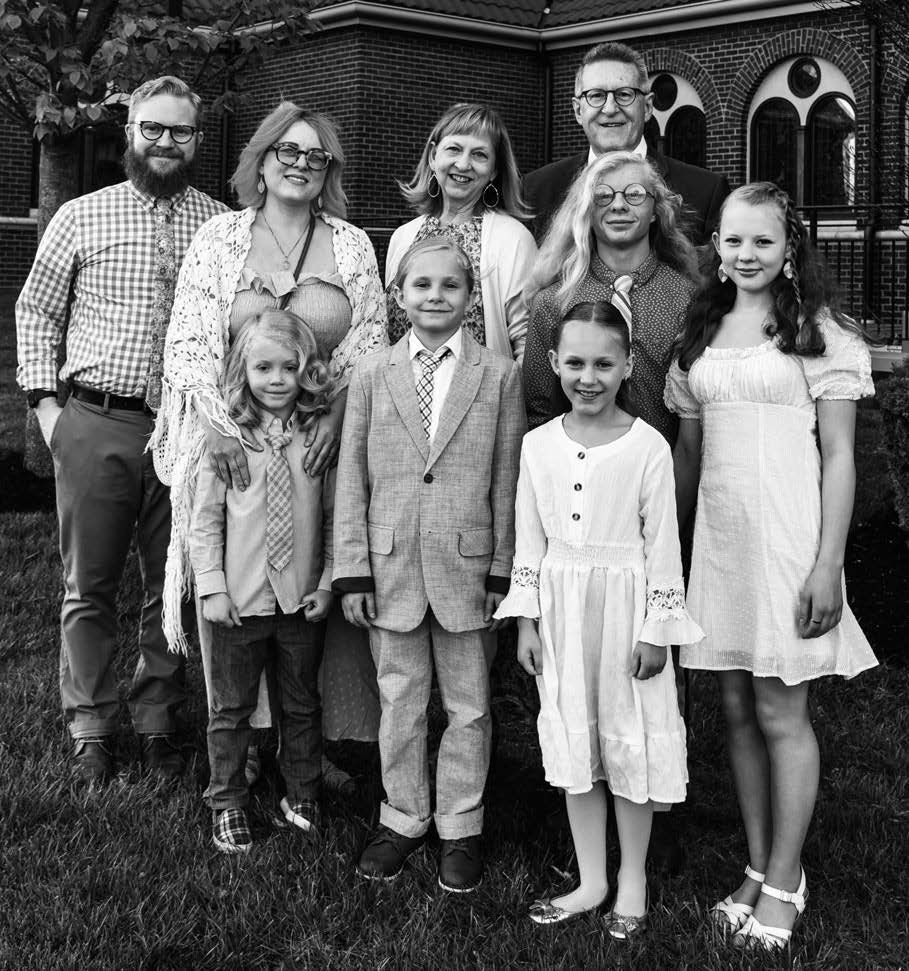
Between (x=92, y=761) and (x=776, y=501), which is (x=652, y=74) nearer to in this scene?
(x=92, y=761)

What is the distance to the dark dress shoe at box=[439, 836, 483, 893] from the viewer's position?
3484mm

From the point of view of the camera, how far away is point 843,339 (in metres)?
3.17

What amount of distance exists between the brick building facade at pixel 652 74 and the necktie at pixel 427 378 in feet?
39.0

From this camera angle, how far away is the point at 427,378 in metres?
3.58

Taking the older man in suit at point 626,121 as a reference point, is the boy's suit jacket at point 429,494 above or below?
below

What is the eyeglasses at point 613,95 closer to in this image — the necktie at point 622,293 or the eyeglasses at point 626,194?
the eyeglasses at point 626,194

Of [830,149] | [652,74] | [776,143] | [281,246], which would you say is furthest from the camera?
[652,74]

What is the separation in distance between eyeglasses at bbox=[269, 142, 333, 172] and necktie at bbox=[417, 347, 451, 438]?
75 centimetres

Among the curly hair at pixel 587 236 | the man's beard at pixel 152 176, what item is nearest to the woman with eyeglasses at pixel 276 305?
the man's beard at pixel 152 176

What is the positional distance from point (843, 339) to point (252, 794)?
2.45m

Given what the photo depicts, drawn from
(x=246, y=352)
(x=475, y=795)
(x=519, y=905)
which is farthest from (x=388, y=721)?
(x=246, y=352)

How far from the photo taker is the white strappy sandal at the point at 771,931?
3.12 m

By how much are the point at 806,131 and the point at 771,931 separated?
1479 centimetres

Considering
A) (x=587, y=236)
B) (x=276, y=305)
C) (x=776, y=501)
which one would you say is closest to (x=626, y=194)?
(x=587, y=236)
